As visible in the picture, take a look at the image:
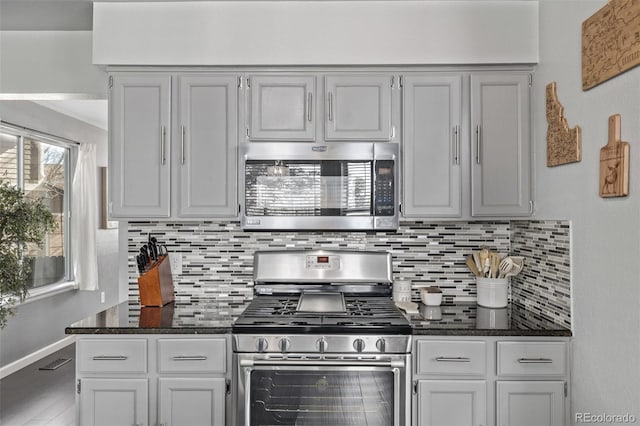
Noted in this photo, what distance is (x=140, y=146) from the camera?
2.56 m

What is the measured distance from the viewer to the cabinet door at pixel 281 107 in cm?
255

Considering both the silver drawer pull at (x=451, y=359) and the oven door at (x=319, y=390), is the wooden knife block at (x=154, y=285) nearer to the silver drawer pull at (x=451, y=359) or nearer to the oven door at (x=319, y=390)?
the oven door at (x=319, y=390)

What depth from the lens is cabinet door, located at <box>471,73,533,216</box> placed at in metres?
2.53

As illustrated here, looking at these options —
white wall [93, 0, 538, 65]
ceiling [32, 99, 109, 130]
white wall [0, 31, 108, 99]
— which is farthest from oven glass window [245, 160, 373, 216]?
ceiling [32, 99, 109, 130]

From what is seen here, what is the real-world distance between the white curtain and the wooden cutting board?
5.17m

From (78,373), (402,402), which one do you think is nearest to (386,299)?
(402,402)

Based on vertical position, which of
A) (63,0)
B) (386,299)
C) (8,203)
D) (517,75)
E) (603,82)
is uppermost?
(63,0)

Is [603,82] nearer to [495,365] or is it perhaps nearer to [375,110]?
[375,110]

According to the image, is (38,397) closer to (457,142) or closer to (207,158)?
(207,158)

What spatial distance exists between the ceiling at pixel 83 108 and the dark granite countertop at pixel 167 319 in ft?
8.40

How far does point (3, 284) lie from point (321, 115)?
2.06 meters

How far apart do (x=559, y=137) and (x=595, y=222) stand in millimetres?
519

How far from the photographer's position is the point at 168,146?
8.39 feet

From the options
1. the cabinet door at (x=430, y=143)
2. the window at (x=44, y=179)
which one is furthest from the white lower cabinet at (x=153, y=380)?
the window at (x=44, y=179)
